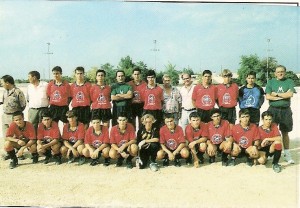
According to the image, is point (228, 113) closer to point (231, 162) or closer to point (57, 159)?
point (231, 162)

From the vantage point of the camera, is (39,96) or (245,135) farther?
(39,96)

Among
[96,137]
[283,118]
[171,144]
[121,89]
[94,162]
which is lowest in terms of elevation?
[94,162]

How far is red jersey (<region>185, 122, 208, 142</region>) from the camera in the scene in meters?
4.99

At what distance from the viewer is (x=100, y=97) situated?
17.2 feet

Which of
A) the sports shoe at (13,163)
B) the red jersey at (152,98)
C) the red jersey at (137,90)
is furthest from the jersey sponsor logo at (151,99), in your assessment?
the sports shoe at (13,163)

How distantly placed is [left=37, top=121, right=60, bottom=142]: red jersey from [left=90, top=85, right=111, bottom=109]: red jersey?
2.15 ft

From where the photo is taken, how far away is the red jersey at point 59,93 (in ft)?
17.3

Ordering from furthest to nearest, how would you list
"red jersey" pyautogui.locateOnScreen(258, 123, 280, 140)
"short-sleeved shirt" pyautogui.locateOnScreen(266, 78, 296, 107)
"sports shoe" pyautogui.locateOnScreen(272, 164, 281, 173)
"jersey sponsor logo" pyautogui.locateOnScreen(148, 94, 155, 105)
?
1. "jersey sponsor logo" pyautogui.locateOnScreen(148, 94, 155, 105)
2. "short-sleeved shirt" pyautogui.locateOnScreen(266, 78, 296, 107)
3. "red jersey" pyautogui.locateOnScreen(258, 123, 280, 140)
4. "sports shoe" pyautogui.locateOnScreen(272, 164, 281, 173)

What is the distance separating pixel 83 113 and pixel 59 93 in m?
0.47

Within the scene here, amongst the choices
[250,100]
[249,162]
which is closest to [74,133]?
[249,162]

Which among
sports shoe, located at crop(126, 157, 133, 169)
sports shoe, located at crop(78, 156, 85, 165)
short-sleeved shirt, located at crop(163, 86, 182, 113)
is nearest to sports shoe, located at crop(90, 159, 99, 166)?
sports shoe, located at crop(78, 156, 85, 165)

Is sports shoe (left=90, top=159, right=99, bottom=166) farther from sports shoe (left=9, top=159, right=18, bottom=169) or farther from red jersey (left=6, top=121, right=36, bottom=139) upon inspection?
sports shoe (left=9, top=159, right=18, bottom=169)

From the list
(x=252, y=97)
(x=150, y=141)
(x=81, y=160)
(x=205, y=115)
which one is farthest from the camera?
(x=205, y=115)

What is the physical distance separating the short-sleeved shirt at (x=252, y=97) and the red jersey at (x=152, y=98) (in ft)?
4.12
